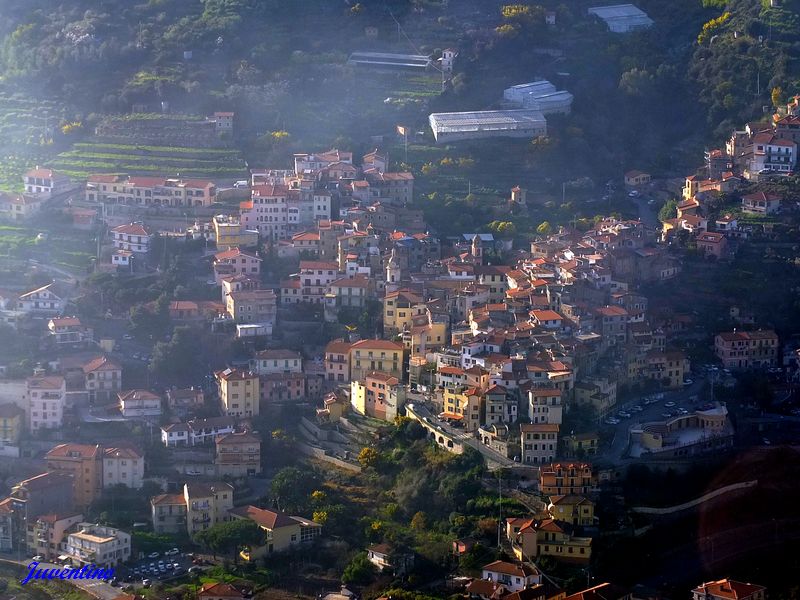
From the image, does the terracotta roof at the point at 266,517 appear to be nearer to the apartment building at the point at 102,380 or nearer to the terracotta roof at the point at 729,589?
the apartment building at the point at 102,380

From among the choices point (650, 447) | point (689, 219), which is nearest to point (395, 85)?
point (689, 219)

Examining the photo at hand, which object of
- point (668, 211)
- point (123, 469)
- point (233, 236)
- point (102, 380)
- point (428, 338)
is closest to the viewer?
point (123, 469)

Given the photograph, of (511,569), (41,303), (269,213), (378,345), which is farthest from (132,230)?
(511,569)

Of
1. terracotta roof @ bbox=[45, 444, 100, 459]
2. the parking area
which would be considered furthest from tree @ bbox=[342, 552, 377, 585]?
terracotta roof @ bbox=[45, 444, 100, 459]

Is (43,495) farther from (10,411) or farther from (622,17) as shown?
(622,17)

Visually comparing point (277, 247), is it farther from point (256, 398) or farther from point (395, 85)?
point (395, 85)

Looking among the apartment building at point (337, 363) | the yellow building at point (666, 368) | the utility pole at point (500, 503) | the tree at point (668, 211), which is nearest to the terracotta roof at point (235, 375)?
the apartment building at point (337, 363)

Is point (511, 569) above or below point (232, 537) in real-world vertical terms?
below
